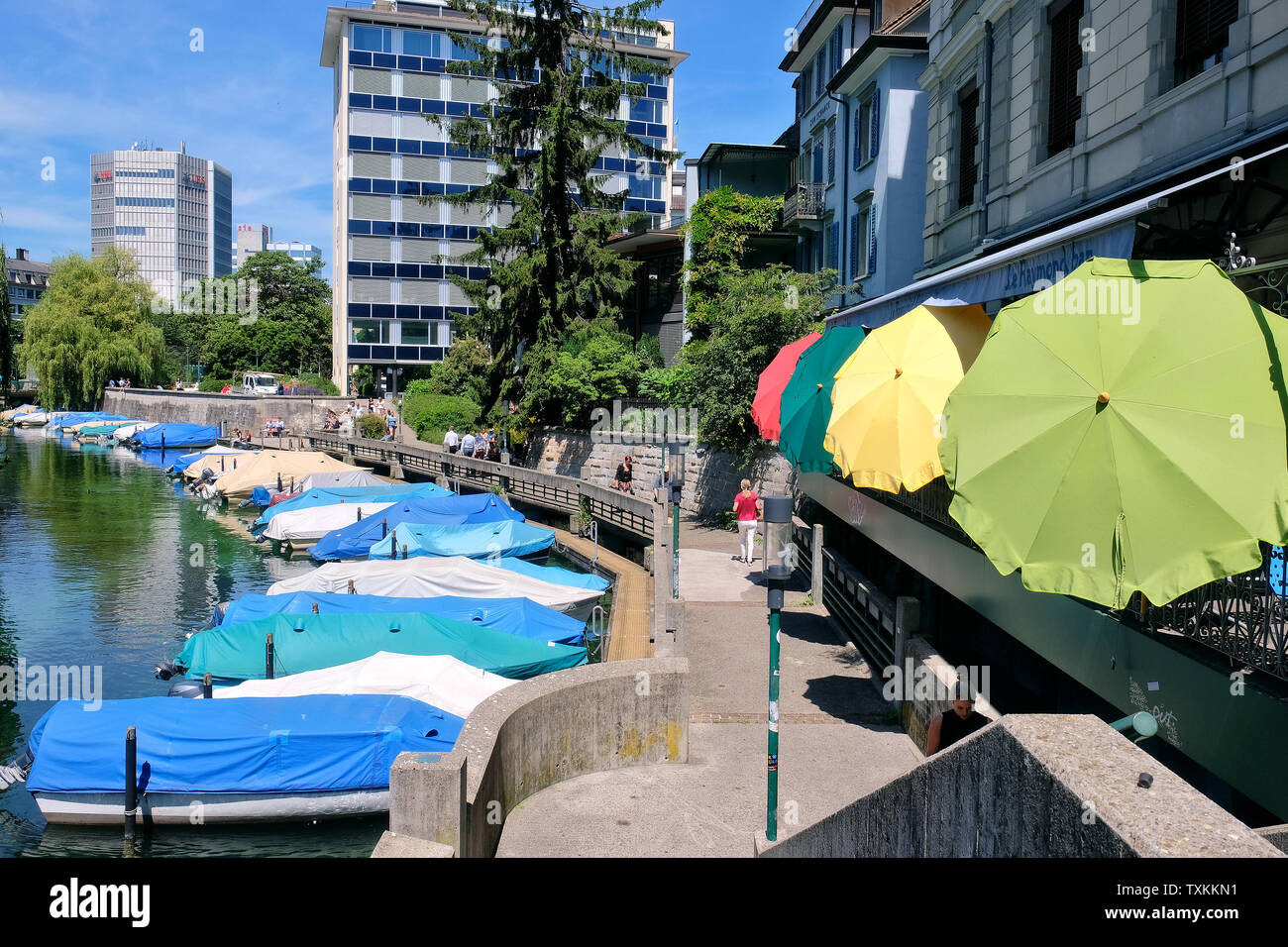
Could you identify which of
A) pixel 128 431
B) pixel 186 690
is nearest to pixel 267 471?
pixel 186 690

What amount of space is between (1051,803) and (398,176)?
270 feet

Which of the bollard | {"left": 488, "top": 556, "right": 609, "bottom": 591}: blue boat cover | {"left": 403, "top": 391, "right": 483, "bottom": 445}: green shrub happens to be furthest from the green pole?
{"left": 403, "top": 391, "right": 483, "bottom": 445}: green shrub

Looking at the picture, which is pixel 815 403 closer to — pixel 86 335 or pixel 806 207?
pixel 806 207

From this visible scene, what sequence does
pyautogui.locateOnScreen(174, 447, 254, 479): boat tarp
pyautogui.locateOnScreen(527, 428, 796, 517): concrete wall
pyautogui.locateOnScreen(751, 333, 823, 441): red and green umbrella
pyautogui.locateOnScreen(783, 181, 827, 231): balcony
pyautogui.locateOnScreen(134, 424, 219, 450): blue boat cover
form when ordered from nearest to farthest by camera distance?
pyautogui.locateOnScreen(751, 333, 823, 441): red and green umbrella < pyautogui.locateOnScreen(527, 428, 796, 517): concrete wall < pyautogui.locateOnScreen(783, 181, 827, 231): balcony < pyautogui.locateOnScreen(174, 447, 254, 479): boat tarp < pyautogui.locateOnScreen(134, 424, 219, 450): blue boat cover

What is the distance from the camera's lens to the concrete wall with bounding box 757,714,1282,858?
292cm

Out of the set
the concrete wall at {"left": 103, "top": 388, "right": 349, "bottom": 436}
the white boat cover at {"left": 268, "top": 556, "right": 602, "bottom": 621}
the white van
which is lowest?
the white boat cover at {"left": 268, "top": 556, "right": 602, "bottom": 621}

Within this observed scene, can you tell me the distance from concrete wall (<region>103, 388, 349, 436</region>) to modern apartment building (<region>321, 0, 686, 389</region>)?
518 cm

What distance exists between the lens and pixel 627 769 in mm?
11562

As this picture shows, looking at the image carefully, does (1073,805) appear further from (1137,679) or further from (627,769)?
(627,769)

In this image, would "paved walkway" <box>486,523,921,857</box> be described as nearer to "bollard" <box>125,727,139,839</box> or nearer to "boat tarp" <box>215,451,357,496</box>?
"bollard" <box>125,727,139,839</box>

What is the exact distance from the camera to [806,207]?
37.4 meters

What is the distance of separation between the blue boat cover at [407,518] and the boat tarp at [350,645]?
1301cm
